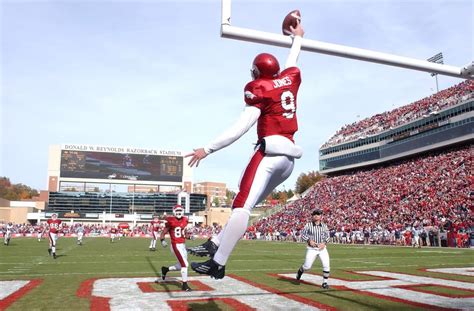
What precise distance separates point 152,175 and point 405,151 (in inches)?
1879

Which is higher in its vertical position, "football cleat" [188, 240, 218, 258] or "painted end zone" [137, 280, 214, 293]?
"football cleat" [188, 240, 218, 258]

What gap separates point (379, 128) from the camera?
167ft

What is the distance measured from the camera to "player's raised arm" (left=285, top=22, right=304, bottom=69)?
450 centimetres

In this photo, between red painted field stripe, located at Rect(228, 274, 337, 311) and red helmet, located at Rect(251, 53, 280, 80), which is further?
red painted field stripe, located at Rect(228, 274, 337, 311)

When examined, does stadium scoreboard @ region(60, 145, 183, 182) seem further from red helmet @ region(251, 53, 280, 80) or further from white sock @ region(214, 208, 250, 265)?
white sock @ region(214, 208, 250, 265)

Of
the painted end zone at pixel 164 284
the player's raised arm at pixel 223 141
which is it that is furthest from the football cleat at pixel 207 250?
the painted end zone at pixel 164 284

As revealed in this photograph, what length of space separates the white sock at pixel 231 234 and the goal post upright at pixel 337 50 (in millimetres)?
2795

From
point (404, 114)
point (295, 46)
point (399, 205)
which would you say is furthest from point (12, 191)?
point (295, 46)

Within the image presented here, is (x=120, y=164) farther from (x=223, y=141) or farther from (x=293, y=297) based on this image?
(x=223, y=141)

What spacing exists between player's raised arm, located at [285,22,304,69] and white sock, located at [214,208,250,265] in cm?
175

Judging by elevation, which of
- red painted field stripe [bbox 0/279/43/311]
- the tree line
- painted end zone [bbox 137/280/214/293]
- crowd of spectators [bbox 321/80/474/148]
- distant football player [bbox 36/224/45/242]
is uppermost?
crowd of spectators [bbox 321/80/474/148]

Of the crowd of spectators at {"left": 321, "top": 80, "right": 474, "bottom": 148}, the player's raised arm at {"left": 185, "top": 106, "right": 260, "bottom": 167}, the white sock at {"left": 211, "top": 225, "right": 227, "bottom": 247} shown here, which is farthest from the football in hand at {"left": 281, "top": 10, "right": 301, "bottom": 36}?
the crowd of spectators at {"left": 321, "top": 80, "right": 474, "bottom": 148}

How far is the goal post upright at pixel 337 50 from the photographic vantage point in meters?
5.53

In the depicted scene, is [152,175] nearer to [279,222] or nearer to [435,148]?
[279,222]
